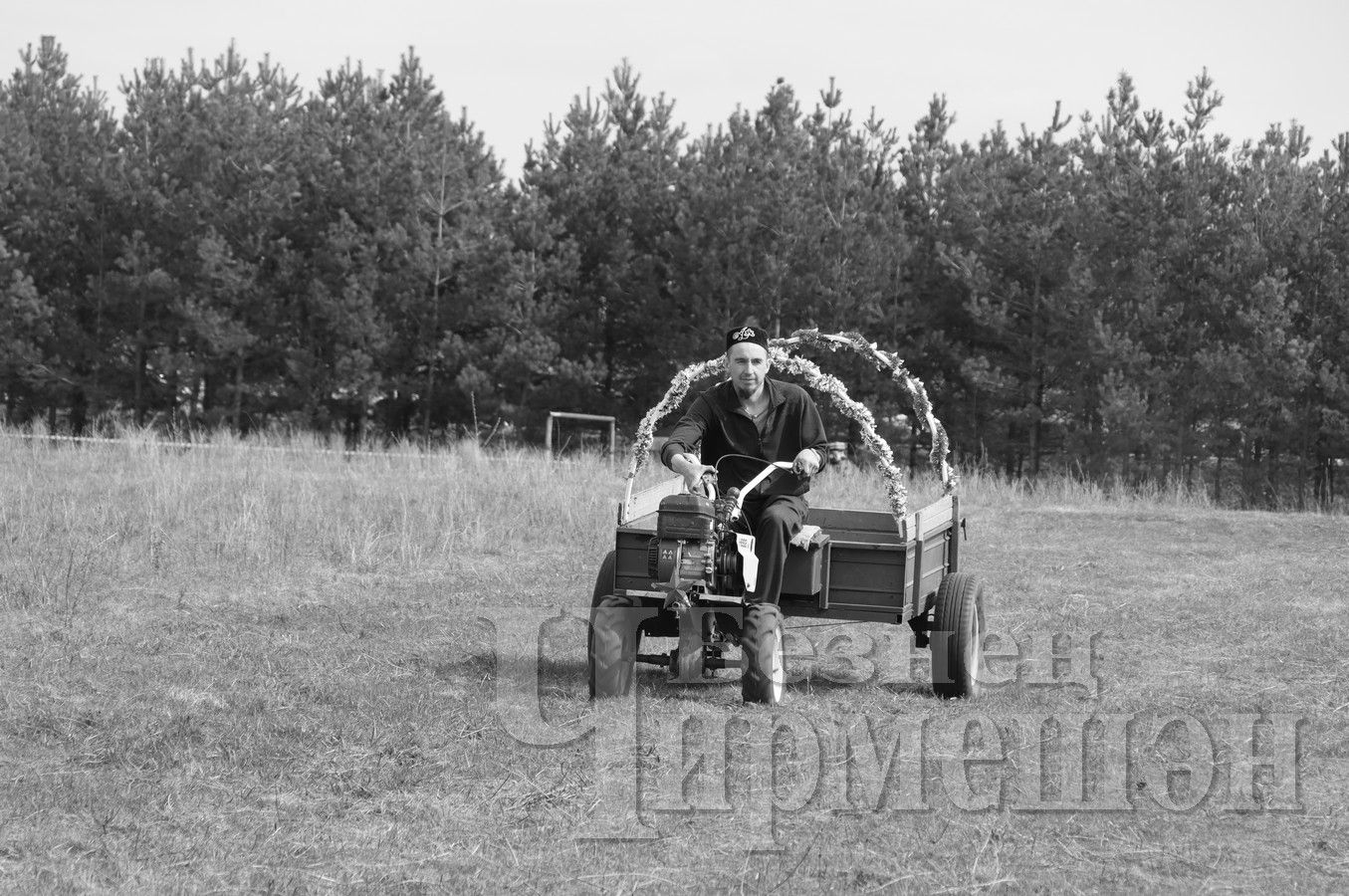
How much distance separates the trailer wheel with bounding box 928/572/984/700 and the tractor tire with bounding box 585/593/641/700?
1.52 m

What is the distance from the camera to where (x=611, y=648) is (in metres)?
6.75

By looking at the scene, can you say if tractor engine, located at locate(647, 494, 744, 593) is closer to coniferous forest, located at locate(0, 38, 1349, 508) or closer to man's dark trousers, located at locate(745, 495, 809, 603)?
man's dark trousers, located at locate(745, 495, 809, 603)

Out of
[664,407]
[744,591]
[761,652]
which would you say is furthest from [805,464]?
[664,407]

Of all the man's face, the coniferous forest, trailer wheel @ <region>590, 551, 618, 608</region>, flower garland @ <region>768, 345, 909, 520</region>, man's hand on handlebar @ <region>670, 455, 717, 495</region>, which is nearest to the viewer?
man's hand on handlebar @ <region>670, 455, 717, 495</region>

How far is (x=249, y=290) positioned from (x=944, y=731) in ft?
85.8

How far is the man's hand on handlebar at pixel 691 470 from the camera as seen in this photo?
663 centimetres

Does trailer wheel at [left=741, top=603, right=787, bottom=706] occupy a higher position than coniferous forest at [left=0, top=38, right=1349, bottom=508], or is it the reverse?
coniferous forest at [left=0, top=38, right=1349, bottom=508]

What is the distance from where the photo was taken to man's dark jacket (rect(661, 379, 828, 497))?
23.0ft

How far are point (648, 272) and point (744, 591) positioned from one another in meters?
22.2

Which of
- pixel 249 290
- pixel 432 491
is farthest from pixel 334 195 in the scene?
pixel 432 491

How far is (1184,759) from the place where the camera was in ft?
20.0

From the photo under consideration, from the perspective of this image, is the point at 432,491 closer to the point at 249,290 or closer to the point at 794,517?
the point at 794,517

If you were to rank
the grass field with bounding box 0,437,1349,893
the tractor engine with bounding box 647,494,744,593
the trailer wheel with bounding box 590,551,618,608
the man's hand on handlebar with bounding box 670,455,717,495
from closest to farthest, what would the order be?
the grass field with bounding box 0,437,1349,893 → the tractor engine with bounding box 647,494,744,593 → the man's hand on handlebar with bounding box 670,455,717,495 → the trailer wheel with bounding box 590,551,618,608

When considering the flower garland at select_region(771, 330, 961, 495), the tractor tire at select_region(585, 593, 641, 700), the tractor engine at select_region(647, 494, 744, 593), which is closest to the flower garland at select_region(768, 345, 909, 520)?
the flower garland at select_region(771, 330, 961, 495)
